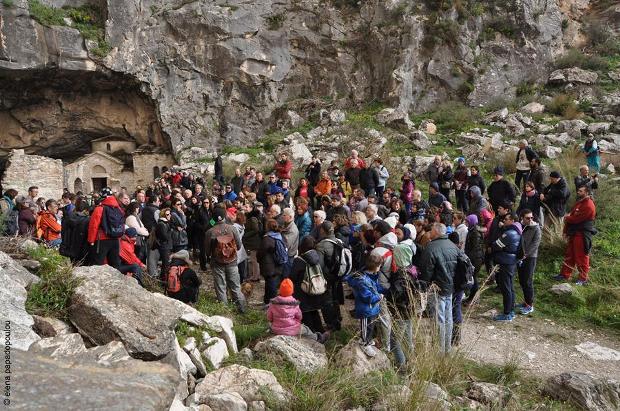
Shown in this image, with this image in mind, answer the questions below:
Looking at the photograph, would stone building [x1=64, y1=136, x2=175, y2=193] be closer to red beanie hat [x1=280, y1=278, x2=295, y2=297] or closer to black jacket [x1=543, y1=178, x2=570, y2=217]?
black jacket [x1=543, y1=178, x2=570, y2=217]

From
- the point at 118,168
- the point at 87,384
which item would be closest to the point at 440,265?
the point at 87,384

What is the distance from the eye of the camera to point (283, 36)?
24281 mm

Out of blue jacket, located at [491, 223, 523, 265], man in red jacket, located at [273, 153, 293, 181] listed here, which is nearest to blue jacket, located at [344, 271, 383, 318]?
blue jacket, located at [491, 223, 523, 265]

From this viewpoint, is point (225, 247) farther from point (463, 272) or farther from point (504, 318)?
point (504, 318)

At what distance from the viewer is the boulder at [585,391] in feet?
14.2

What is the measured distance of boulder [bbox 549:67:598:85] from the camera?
21.8m

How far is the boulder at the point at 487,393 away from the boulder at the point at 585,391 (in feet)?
1.85

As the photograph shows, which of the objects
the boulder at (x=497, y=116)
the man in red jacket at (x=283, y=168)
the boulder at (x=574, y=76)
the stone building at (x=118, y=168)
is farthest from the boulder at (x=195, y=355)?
the boulder at (x=574, y=76)

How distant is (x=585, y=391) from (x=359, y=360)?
2236 millimetres

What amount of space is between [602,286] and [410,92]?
17620 millimetres

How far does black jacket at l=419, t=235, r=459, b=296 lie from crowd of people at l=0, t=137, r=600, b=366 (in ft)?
0.04

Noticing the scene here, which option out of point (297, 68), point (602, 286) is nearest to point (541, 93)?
point (297, 68)

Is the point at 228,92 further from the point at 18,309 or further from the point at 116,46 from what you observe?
the point at 18,309

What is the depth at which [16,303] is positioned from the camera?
3.91m
